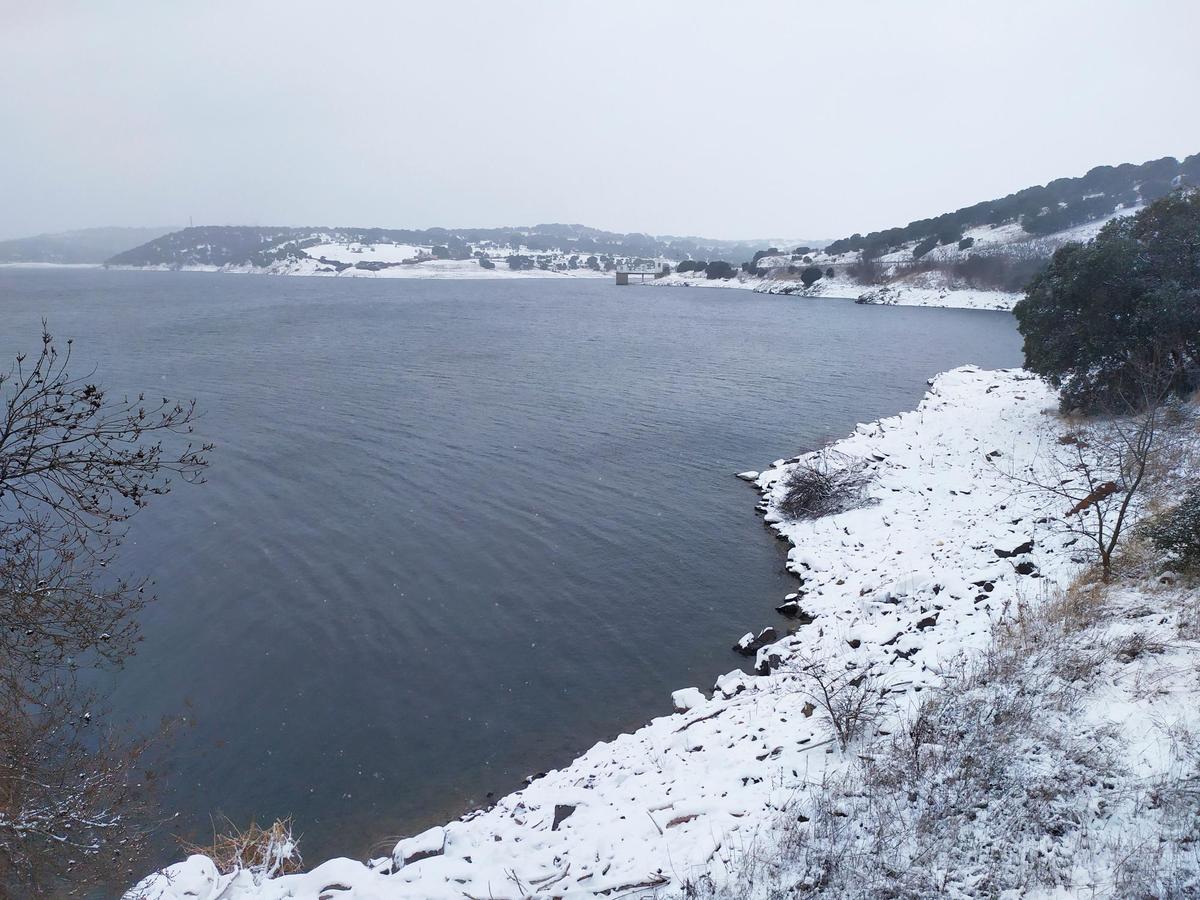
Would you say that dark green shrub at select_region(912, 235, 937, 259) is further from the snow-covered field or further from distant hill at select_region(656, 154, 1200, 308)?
the snow-covered field

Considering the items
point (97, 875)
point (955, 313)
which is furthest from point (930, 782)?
point (955, 313)

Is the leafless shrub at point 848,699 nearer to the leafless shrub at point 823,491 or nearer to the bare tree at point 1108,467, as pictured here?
the bare tree at point 1108,467

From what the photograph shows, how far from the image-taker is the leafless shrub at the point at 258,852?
7664 mm

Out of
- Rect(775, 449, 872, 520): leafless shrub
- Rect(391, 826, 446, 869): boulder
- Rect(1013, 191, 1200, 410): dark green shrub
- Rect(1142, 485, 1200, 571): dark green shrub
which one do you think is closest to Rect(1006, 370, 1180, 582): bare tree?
Rect(1142, 485, 1200, 571): dark green shrub

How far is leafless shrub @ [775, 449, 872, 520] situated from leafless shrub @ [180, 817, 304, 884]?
1410cm

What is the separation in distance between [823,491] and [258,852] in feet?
50.7

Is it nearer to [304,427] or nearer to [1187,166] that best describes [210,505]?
[304,427]

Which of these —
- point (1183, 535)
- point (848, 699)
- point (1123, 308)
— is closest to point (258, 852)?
point (848, 699)

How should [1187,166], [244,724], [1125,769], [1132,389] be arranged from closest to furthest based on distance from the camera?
[1125,769], [244,724], [1132,389], [1187,166]

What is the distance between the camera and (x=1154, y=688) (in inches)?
252

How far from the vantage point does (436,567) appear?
16016mm

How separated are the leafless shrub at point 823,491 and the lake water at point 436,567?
1329 mm

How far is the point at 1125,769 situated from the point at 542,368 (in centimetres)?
3630

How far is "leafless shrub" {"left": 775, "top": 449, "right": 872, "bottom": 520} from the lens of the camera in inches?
726
